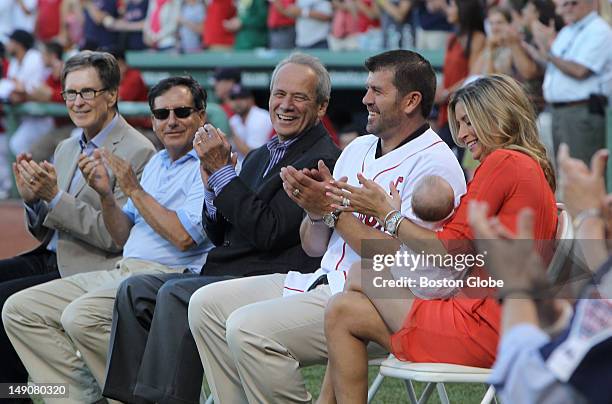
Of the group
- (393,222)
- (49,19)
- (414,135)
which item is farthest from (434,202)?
(49,19)

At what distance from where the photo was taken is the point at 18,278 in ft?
20.8

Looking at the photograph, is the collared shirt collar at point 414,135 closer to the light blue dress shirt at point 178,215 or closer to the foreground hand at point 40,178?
the light blue dress shirt at point 178,215

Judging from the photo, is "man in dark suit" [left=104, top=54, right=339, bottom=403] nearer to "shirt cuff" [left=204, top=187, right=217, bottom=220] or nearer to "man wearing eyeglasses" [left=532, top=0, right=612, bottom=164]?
"shirt cuff" [left=204, top=187, right=217, bottom=220]

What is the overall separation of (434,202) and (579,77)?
5.39 metres

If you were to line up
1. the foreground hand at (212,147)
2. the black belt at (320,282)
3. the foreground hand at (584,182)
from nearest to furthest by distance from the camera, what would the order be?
the foreground hand at (584,182) < the black belt at (320,282) < the foreground hand at (212,147)

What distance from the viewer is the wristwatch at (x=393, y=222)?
14.2ft

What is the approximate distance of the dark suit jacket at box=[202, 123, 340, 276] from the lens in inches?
207

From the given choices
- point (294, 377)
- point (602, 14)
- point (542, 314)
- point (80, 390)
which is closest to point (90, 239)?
point (80, 390)

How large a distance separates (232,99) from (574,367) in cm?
955

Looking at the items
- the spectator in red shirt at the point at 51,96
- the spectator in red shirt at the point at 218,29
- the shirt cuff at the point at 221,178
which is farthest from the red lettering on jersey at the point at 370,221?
the spectator in red shirt at the point at 51,96

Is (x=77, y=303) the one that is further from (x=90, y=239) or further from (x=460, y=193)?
(x=460, y=193)

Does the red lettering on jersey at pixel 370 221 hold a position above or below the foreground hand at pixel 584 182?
below

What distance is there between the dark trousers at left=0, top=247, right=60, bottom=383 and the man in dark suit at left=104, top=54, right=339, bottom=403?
893mm

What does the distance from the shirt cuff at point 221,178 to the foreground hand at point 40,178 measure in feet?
3.52
